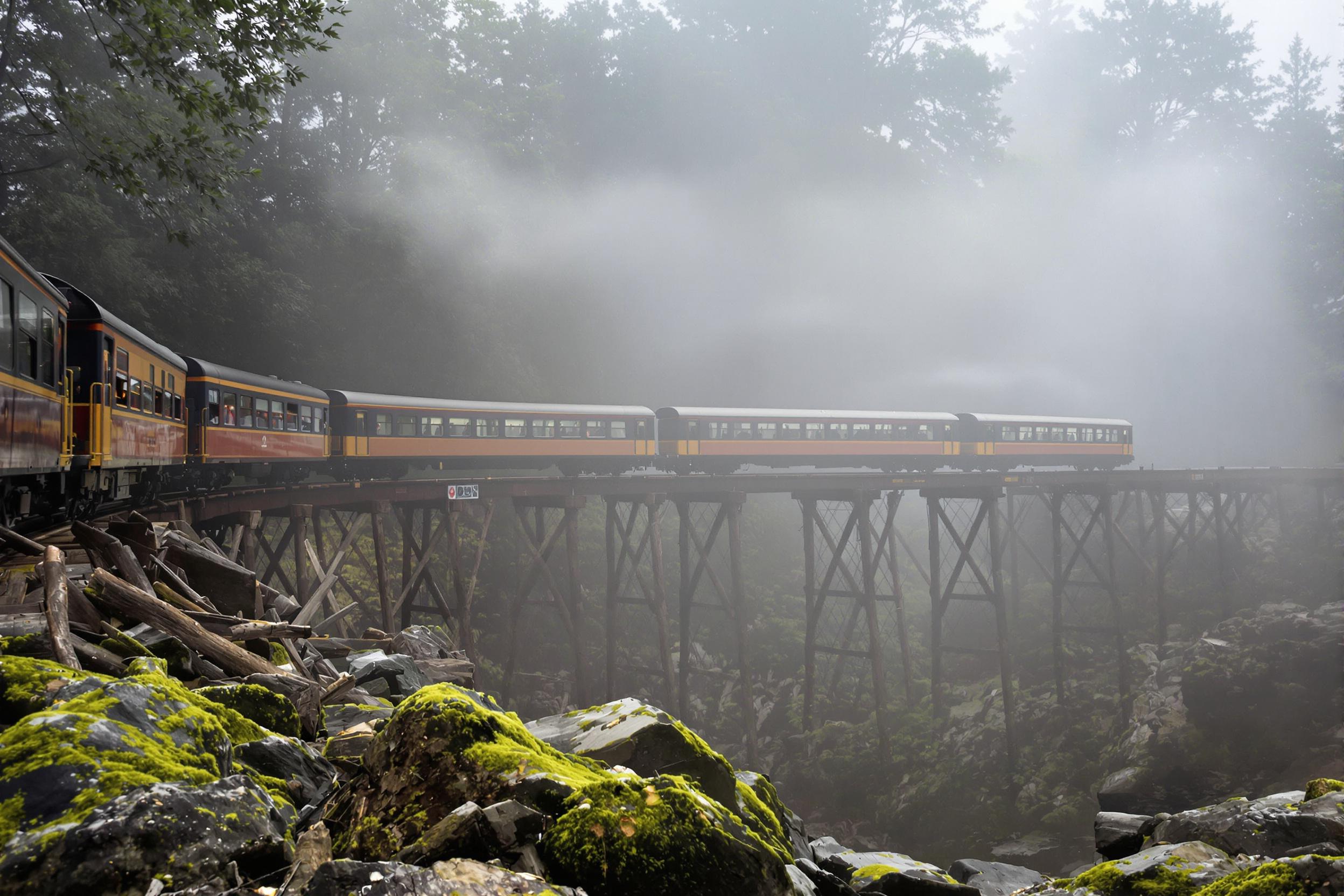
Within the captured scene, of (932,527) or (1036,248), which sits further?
(1036,248)

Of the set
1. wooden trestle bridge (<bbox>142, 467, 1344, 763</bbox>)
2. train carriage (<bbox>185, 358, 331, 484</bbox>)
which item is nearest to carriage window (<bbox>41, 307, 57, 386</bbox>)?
wooden trestle bridge (<bbox>142, 467, 1344, 763</bbox>)

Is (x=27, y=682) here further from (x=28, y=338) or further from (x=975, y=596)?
(x=975, y=596)

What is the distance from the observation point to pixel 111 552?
505 centimetres

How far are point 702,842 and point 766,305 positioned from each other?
3905 centimetres

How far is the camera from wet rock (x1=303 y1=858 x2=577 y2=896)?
2.19 m

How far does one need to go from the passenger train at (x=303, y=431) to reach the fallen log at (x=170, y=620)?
267 centimetres

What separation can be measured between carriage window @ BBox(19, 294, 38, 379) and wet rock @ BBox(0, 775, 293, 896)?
6.17 metres

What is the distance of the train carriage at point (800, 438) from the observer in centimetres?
2119

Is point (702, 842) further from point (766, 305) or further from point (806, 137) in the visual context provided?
point (806, 137)

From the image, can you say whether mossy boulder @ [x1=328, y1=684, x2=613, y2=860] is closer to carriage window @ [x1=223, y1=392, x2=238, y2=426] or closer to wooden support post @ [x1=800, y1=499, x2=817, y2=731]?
carriage window @ [x1=223, y1=392, x2=238, y2=426]

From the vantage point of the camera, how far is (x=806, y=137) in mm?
41094

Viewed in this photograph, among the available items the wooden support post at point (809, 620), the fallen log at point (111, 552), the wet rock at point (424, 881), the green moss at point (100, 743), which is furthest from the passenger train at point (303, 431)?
the wet rock at point (424, 881)

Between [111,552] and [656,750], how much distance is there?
3.59 m

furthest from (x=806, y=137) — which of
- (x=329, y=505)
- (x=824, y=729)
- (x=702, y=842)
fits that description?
(x=702, y=842)
